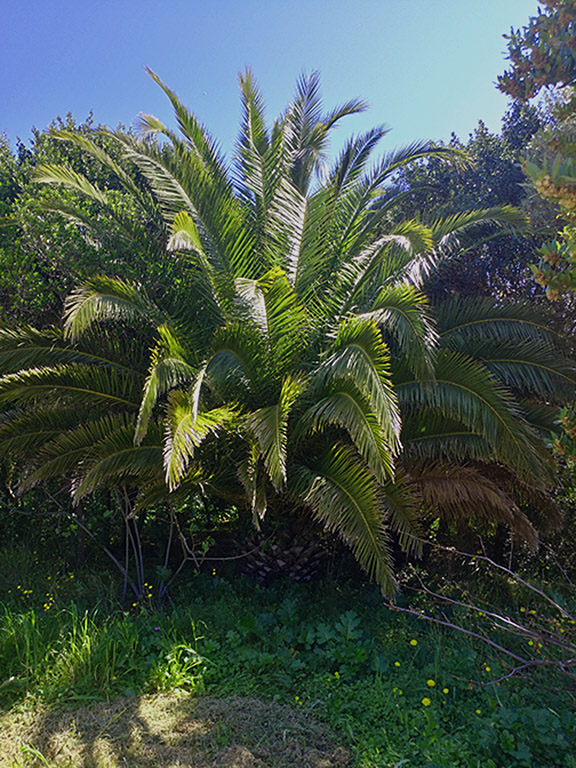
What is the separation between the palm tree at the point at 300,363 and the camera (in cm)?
450

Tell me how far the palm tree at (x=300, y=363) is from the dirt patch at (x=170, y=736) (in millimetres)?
1256

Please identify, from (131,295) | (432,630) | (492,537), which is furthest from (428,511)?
(131,295)

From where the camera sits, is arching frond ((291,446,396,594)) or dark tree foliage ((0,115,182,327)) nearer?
arching frond ((291,446,396,594))

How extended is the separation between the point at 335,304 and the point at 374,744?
3805 mm

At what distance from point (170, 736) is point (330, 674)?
1230 mm

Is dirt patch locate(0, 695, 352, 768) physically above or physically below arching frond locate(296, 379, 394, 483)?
below

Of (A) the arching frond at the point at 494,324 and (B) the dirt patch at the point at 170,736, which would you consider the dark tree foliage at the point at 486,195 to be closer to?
(A) the arching frond at the point at 494,324

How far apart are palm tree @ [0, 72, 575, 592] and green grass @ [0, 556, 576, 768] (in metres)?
0.75

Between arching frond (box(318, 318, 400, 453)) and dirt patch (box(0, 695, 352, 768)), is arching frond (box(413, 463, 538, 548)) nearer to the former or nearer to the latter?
arching frond (box(318, 318, 400, 453))

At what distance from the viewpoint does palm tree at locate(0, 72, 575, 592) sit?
14.8 ft

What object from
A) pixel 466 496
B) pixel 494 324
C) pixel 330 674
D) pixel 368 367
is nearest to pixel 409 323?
pixel 368 367

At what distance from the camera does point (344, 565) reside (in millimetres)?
6676

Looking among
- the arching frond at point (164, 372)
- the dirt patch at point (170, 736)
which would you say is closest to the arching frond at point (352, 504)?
the dirt patch at point (170, 736)

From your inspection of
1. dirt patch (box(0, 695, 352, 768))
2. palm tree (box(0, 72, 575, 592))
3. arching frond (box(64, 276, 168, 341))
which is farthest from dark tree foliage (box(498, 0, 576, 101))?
dirt patch (box(0, 695, 352, 768))
